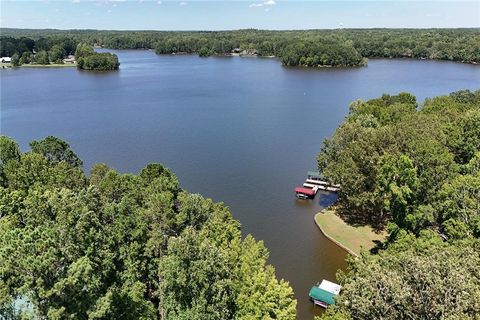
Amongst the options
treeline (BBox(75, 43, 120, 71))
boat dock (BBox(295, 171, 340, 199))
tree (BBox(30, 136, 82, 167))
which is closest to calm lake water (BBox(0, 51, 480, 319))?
boat dock (BBox(295, 171, 340, 199))

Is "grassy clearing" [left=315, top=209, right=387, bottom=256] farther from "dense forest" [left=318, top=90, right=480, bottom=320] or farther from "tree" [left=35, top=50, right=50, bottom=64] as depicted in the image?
"tree" [left=35, top=50, right=50, bottom=64]

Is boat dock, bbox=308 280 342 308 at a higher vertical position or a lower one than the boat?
lower

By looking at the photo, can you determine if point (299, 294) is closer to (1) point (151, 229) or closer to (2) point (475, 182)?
(1) point (151, 229)

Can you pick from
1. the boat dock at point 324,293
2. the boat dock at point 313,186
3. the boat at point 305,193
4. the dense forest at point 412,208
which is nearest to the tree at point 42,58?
the dense forest at point 412,208

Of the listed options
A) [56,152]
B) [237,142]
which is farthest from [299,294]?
[237,142]

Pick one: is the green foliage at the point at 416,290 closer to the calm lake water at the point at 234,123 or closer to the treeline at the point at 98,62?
the calm lake water at the point at 234,123

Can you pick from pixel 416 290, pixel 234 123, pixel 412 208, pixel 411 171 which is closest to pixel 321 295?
pixel 412 208
